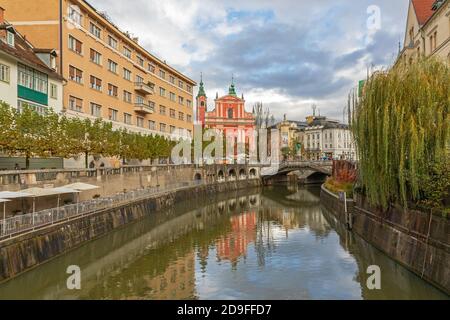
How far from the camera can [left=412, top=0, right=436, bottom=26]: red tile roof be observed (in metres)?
40.7

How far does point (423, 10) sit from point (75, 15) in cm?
3519

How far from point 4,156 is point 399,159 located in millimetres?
26795

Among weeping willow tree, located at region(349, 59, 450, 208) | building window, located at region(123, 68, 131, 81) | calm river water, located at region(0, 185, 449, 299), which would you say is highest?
building window, located at region(123, 68, 131, 81)

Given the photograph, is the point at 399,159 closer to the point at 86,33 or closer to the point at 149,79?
the point at 86,33

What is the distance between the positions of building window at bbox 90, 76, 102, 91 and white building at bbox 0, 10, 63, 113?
7899mm

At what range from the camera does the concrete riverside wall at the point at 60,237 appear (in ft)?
60.3

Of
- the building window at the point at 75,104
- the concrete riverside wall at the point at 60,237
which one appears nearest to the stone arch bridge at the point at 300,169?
the concrete riverside wall at the point at 60,237

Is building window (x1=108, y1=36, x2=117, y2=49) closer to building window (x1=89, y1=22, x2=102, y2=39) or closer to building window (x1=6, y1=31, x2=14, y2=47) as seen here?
building window (x1=89, y1=22, x2=102, y2=39)

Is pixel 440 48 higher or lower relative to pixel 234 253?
higher

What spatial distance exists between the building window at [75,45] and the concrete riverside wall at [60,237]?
17676 mm

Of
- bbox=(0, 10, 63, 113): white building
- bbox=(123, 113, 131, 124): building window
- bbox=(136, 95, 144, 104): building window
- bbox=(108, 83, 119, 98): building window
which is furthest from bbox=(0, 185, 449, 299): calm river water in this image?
bbox=(136, 95, 144, 104): building window

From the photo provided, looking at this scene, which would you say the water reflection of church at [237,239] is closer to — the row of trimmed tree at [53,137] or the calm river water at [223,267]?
the calm river water at [223,267]
